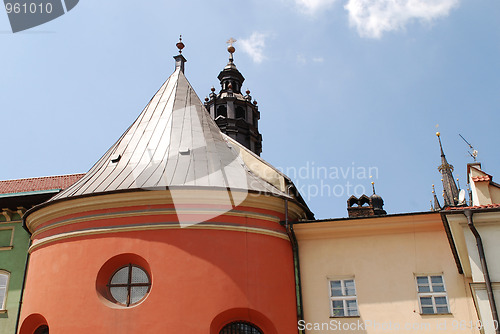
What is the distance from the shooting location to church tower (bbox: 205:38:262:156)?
90.4 ft

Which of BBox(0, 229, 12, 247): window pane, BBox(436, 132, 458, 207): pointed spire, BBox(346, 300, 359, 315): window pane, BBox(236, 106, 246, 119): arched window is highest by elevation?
BBox(436, 132, 458, 207): pointed spire

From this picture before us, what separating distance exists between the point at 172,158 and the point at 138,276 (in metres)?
3.26

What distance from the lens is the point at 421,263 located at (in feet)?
40.0

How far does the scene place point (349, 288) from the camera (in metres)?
12.3

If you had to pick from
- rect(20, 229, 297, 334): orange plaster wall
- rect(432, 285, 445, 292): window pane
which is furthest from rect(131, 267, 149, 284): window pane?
rect(432, 285, 445, 292): window pane

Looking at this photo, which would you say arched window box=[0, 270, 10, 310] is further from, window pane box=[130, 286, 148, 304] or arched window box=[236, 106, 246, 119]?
arched window box=[236, 106, 246, 119]

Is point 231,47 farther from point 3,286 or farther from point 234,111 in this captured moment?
point 3,286

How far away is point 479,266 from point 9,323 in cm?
1236

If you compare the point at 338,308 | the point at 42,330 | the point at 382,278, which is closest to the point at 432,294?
the point at 382,278

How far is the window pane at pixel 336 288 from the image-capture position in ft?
40.4

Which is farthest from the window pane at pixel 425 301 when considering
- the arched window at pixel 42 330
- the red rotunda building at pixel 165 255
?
the arched window at pixel 42 330

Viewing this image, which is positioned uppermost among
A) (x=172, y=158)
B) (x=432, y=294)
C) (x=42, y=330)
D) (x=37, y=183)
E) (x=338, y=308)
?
(x=37, y=183)

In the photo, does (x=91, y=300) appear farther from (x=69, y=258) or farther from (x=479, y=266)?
(x=479, y=266)

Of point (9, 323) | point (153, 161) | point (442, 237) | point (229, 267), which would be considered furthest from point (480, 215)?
point (9, 323)
